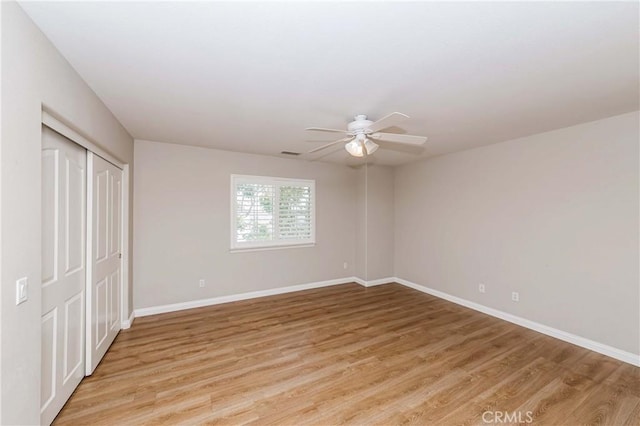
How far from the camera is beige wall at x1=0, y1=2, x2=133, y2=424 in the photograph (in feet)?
4.02

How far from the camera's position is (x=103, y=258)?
2.69 metres

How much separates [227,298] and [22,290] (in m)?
3.15

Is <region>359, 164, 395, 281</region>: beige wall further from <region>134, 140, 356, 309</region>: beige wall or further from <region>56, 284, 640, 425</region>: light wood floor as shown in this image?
<region>56, 284, 640, 425</region>: light wood floor

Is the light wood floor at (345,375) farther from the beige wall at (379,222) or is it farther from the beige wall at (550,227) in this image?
the beige wall at (379,222)

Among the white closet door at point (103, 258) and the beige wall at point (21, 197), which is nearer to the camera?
the beige wall at point (21, 197)

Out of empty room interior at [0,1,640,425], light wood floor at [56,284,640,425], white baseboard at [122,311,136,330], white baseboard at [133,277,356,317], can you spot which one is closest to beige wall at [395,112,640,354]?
empty room interior at [0,1,640,425]

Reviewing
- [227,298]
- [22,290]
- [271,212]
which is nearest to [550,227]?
[271,212]

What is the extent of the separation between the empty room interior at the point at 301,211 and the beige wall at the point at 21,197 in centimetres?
1

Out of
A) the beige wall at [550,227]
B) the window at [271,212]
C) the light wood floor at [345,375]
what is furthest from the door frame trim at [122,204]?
the beige wall at [550,227]

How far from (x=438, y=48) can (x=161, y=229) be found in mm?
3940

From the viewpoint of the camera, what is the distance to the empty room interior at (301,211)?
1428 mm

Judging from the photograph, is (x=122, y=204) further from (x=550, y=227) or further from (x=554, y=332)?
(x=554, y=332)

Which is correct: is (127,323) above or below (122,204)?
below

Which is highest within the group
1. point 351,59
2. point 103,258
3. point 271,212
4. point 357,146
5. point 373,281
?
point 351,59
